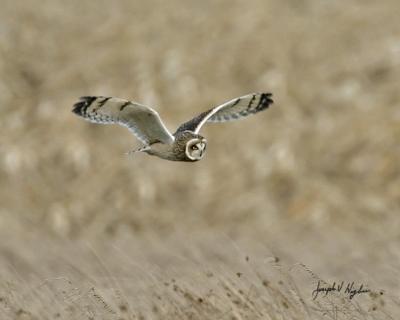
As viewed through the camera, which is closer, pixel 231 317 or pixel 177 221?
pixel 231 317

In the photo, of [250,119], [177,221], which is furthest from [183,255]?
[250,119]

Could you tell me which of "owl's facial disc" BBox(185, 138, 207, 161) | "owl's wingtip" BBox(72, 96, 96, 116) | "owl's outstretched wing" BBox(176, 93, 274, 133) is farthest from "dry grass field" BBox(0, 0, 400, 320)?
"owl's wingtip" BBox(72, 96, 96, 116)

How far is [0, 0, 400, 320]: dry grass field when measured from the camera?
24.5 metres

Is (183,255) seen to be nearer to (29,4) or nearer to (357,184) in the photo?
(357,184)

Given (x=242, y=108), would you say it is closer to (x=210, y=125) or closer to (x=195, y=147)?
(x=195, y=147)

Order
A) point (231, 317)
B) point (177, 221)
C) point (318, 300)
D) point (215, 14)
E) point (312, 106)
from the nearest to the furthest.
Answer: point (231, 317) → point (318, 300) → point (177, 221) → point (312, 106) → point (215, 14)

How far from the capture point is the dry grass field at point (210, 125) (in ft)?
80.4

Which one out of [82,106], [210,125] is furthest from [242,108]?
[210,125]

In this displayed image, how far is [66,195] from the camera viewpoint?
1019 inches

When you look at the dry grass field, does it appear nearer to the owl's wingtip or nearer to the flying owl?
the flying owl

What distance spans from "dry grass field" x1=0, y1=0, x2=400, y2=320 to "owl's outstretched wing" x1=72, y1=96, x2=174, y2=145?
29.1 ft

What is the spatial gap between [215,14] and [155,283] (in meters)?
22.1

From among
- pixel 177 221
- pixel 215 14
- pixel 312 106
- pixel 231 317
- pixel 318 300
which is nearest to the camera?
pixel 231 317

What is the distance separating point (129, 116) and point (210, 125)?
55.4ft
